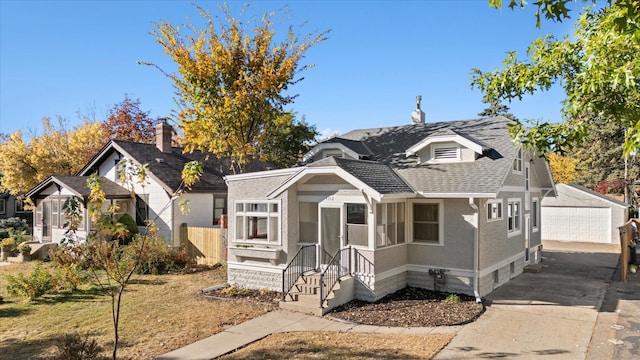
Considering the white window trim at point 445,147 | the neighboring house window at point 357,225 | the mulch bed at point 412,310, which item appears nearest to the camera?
the mulch bed at point 412,310

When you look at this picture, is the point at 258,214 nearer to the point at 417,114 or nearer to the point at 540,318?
the point at 540,318

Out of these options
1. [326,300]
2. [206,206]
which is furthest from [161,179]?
[326,300]

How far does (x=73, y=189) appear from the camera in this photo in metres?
20.7

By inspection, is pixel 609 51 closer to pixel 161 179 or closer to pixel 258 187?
pixel 258 187

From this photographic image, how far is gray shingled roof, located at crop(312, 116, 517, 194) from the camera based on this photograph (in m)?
12.9

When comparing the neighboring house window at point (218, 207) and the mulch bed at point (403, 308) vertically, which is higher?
the neighboring house window at point (218, 207)

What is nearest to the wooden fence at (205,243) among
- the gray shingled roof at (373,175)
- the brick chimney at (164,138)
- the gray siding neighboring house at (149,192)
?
the gray siding neighboring house at (149,192)

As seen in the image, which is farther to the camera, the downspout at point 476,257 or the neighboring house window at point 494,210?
the neighboring house window at point 494,210

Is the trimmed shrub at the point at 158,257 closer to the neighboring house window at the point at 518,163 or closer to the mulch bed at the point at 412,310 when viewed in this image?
the mulch bed at the point at 412,310

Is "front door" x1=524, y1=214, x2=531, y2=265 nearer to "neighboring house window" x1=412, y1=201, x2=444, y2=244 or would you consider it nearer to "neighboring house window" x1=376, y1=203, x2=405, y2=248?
"neighboring house window" x1=412, y1=201, x2=444, y2=244

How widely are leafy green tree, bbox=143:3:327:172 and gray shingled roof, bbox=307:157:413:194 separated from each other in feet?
23.0

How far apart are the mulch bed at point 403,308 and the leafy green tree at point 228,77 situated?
7.97 meters

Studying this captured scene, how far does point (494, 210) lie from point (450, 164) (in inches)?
82.4

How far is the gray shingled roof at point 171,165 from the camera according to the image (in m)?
20.8
